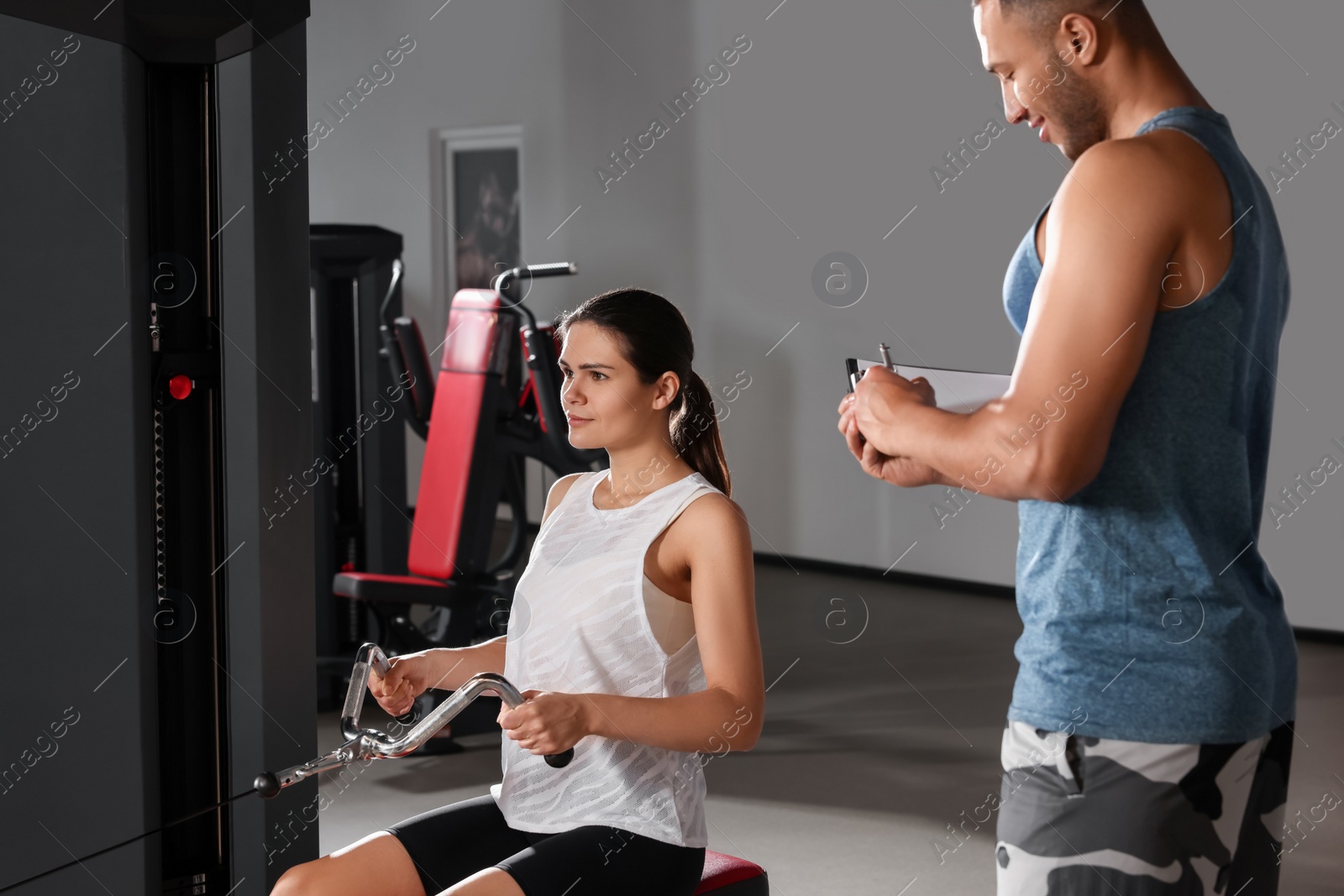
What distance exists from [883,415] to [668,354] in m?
0.65

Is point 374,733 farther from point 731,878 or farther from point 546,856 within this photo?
point 731,878

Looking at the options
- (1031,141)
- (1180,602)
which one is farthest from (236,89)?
(1031,141)

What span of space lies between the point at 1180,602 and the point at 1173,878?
0.66 feet

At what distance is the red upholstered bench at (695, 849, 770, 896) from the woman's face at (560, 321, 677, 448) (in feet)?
1.67

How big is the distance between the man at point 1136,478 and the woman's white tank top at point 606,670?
1.71 feet

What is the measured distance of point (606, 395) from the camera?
158 cm

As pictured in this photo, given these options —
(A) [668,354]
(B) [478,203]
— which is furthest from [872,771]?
(B) [478,203]

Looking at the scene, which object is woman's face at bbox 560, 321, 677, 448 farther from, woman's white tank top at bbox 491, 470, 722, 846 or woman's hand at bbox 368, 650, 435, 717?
woman's hand at bbox 368, 650, 435, 717

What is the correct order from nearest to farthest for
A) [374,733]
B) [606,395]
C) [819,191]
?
[374,733], [606,395], [819,191]

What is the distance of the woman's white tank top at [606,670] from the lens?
143cm

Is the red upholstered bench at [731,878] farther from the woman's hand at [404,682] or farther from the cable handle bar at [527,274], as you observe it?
the cable handle bar at [527,274]

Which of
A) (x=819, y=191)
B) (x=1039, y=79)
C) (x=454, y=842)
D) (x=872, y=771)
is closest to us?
(x=1039, y=79)

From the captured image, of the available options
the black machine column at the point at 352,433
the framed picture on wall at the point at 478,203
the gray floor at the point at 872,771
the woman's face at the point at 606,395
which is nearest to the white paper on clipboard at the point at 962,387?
the woman's face at the point at 606,395

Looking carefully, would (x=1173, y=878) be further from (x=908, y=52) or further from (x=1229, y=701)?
(x=908, y=52)
